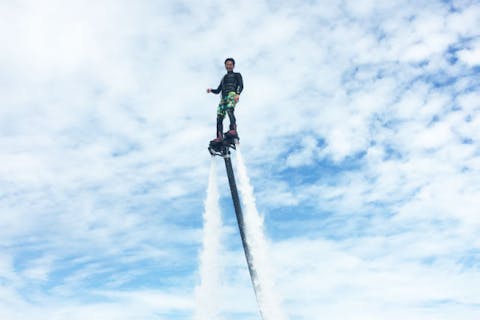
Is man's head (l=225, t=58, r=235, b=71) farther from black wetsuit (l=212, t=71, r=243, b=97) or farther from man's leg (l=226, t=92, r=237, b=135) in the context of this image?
man's leg (l=226, t=92, r=237, b=135)

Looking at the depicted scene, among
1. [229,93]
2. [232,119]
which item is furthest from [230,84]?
[232,119]

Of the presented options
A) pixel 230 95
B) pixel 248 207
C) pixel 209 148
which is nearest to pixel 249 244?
pixel 248 207

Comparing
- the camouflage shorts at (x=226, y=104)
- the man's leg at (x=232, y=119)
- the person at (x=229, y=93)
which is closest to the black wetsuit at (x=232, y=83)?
the person at (x=229, y=93)

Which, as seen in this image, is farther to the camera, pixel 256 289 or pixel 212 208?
pixel 212 208

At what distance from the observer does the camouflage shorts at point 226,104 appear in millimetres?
27641

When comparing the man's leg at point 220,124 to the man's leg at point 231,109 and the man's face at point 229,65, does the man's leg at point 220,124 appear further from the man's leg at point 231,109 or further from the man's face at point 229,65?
the man's face at point 229,65

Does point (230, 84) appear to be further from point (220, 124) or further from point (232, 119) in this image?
point (220, 124)

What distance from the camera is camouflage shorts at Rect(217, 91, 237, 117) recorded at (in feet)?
90.7

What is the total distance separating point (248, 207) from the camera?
93.1ft

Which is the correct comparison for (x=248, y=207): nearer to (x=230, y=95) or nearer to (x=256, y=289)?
(x=256, y=289)

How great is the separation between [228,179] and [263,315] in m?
7.70

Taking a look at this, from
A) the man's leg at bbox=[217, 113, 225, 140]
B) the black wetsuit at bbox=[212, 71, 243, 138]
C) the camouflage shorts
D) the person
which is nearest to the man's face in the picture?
the person

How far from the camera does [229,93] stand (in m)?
28.0

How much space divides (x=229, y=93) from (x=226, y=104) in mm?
717
